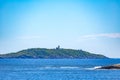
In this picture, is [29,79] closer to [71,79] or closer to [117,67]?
[71,79]

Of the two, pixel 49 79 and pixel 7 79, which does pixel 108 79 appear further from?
pixel 7 79

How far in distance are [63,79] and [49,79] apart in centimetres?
377

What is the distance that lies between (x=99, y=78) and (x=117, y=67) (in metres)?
41.4

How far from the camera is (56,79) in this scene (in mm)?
95062

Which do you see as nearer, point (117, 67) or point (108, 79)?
point (108, 79)

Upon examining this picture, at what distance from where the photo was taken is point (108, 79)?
92.8 metres

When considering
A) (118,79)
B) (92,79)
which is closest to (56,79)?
(92,79)

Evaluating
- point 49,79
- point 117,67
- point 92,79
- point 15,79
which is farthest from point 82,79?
point 117,67

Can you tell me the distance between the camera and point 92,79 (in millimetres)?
93625

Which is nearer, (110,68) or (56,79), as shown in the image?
(56,79)

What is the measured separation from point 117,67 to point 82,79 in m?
44.0

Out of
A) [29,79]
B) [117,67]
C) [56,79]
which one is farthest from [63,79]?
[117,67]

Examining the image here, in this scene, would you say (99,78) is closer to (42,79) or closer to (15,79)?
(42,79)

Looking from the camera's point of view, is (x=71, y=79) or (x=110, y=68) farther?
(x=110, y=68)
